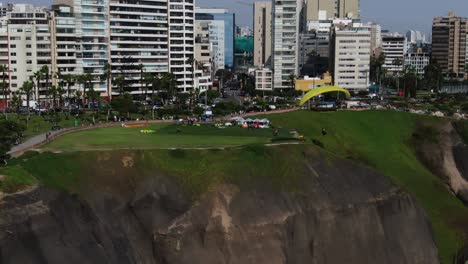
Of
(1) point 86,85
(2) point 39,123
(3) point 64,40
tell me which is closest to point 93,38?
(3) point 64,40

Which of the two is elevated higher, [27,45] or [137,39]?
[137,39]

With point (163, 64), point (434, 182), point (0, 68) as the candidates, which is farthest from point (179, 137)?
point (163, 64)

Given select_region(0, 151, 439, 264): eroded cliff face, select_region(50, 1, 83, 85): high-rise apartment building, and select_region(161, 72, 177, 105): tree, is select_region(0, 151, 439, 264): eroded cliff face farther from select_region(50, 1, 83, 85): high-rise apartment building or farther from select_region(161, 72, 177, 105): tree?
select_region(50, 1, 83, 85): high-rise apartment building

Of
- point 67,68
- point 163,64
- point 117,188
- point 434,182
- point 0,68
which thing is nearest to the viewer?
point 117,188

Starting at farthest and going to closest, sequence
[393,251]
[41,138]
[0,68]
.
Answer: [0,68] < [41,138] < [393,251]

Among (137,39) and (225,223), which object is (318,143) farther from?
(137,39)

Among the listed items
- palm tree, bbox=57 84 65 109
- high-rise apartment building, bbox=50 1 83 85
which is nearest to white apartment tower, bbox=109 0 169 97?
high-rise apartment building, bbox=50 1 83 85

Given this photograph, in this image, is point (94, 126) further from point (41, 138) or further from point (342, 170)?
point (342, 170)
